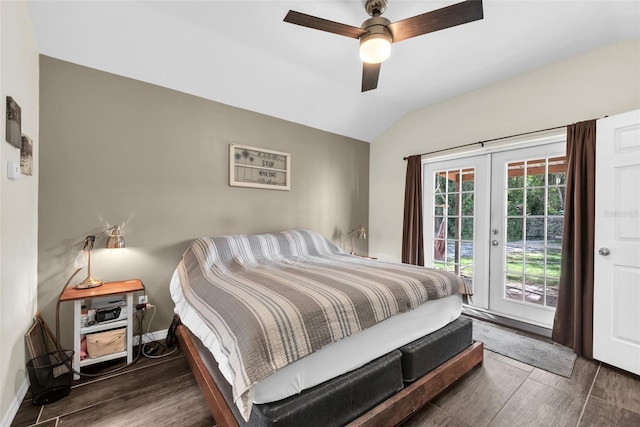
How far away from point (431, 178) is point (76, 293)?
3.97 meters

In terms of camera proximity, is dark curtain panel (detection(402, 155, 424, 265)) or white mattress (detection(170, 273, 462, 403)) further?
dark curtain panel (detection(402, 155, 424, 265))

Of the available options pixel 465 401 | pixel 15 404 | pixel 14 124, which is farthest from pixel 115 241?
pixel 465 401

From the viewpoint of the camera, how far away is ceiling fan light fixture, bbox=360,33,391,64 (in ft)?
6.20

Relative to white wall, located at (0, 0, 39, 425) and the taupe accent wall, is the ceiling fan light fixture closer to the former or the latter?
the taupe accent wall

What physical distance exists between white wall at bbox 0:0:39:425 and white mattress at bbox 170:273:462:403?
908mm

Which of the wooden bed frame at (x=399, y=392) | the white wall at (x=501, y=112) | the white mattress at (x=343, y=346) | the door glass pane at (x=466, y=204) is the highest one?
the white wall at (x=501, y=112)

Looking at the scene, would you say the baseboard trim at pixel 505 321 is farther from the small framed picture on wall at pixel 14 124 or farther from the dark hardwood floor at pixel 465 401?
the small framed picture on wall at pixel 14 124

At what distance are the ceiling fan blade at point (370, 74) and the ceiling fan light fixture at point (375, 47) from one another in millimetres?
175

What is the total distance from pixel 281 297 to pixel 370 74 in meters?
1.86

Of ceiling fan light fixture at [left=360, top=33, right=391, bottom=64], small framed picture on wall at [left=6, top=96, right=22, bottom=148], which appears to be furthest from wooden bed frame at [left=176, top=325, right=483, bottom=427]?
ceiling fan light fixture at [left=360, top=33, right=391, bottom=64]

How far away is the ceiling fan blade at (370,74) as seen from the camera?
220cm

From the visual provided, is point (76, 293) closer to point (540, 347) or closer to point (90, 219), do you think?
point (90, 219)

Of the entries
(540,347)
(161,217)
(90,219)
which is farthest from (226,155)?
(540,347)

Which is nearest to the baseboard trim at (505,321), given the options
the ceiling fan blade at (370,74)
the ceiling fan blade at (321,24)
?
the ceiling fan blade at (370,74)
